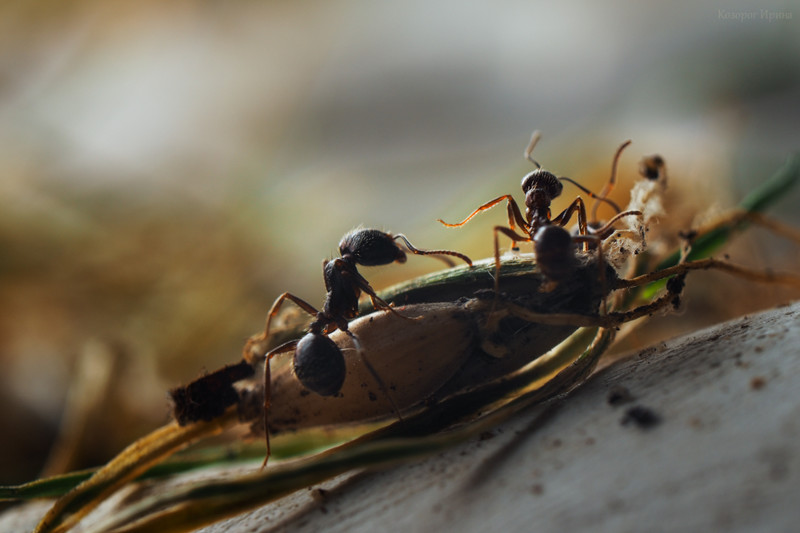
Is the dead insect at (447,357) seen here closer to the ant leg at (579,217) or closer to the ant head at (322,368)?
the ant head at (322,368)

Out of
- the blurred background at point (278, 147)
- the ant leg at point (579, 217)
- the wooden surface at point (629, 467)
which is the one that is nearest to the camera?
the wooden surface at point (629, 467)

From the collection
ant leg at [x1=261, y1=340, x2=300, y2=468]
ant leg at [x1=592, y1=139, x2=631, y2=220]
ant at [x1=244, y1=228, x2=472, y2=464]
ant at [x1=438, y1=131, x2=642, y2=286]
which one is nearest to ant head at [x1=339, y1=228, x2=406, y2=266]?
ant at [x1=244, y1=228, x2=472, y2=464]

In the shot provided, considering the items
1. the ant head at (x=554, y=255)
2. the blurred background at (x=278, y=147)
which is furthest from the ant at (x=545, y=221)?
the blurred background at (x=278, y=147)

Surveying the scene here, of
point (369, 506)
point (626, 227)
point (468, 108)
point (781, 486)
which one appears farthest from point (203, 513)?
point (468, 108)

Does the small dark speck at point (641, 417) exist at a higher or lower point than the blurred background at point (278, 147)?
lower

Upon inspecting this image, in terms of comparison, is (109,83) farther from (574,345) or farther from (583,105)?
(574,345)

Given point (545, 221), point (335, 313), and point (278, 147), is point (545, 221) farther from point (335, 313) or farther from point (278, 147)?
point (278, 147)
